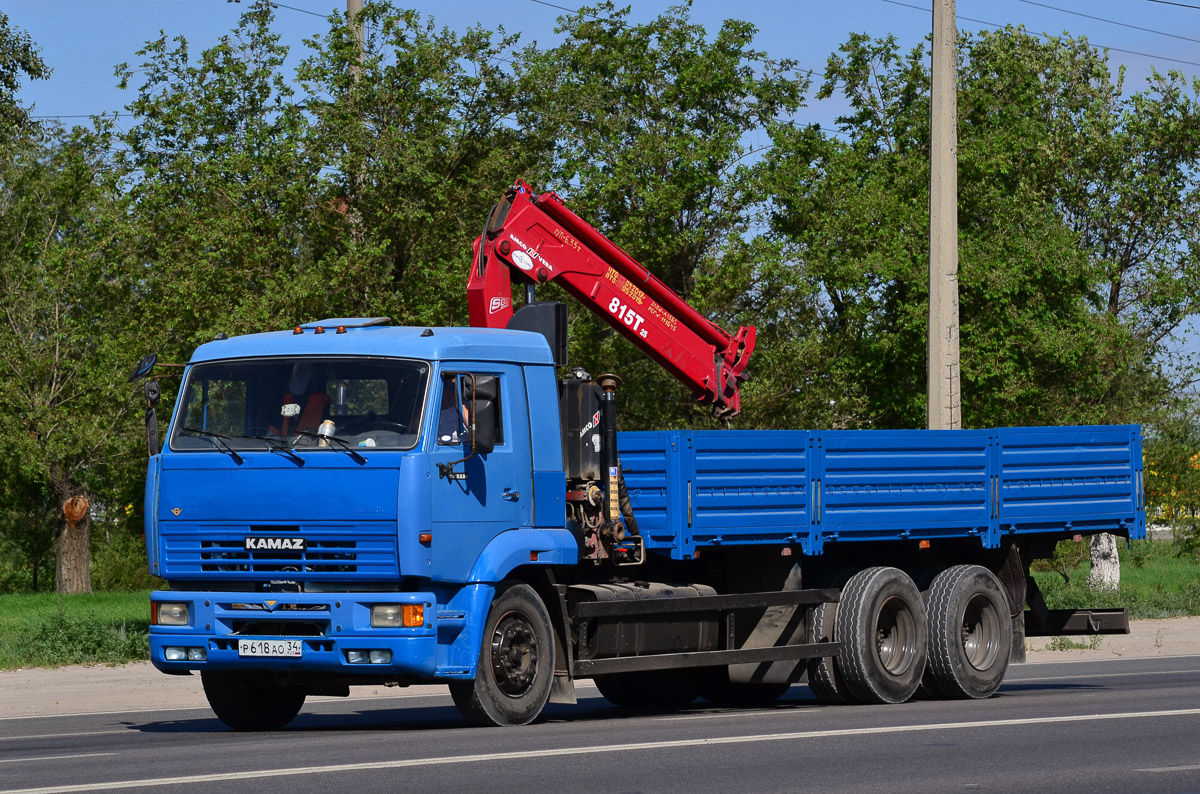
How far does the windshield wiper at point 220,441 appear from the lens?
1209cm

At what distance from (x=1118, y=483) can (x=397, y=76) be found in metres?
13.9

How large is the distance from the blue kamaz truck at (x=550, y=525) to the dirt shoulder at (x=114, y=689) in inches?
167

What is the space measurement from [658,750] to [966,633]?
21.3 feet

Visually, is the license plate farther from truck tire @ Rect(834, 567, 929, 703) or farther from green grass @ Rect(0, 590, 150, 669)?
green grass @ Rect(0, 590, 150, 669)

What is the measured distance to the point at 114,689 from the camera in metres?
18.9

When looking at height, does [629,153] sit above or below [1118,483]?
above

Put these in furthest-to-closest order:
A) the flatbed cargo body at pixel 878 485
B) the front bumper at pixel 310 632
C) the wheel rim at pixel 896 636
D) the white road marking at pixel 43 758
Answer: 1. the wheel rim at pixel 896 636
2. the flatbed cargo body at pixel 878 485
3. the front bumper at pixel 310 632
4. the white road marking at pixel 43 758

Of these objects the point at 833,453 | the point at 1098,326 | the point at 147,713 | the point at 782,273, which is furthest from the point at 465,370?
the point at 1098,326

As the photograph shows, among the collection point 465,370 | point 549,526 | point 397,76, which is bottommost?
point 549,526

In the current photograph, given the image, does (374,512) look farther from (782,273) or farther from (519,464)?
(782,273)

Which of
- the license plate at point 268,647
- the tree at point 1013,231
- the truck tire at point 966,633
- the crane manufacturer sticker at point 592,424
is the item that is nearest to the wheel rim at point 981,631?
the truck tire at point 966,633

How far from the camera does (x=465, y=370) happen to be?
40.8 feet

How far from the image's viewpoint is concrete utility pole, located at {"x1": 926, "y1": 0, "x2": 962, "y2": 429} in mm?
21062

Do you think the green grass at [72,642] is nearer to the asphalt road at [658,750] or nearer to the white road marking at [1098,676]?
the asphalt road at [658,750]
